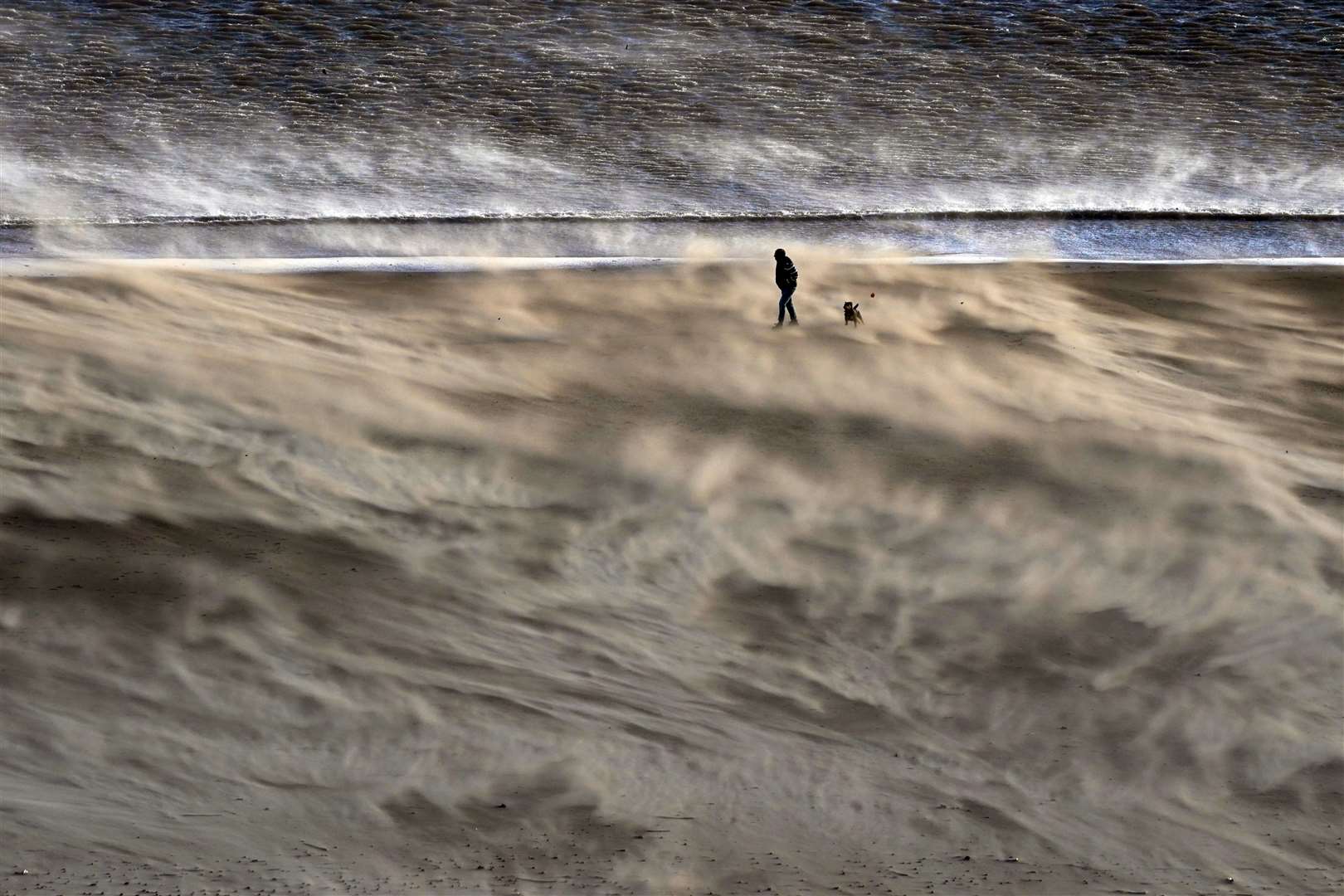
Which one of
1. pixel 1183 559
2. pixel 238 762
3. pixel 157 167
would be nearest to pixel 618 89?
pixel 157 167

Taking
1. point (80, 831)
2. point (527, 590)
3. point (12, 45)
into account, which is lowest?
point (80, 831)

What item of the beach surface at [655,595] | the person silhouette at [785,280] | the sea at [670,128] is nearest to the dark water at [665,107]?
the sea at [670,128]

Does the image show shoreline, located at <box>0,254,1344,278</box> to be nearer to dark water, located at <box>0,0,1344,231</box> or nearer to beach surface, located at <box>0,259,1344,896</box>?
beach surface, located at <box>0,259,1344,896</box>

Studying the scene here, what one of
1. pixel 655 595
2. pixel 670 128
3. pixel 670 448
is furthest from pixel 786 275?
pixel 670 128

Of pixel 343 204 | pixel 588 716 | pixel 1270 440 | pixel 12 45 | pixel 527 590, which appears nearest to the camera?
pixel 588 716

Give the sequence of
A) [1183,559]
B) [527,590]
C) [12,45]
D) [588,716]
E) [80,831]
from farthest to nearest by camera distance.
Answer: [12,45], [1183,559], [527,590], [588,716], [80,831]

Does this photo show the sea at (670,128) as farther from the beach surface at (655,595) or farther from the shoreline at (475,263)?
the beach surface at (655,595)

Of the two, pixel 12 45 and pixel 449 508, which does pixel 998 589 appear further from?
pixel 12 45
